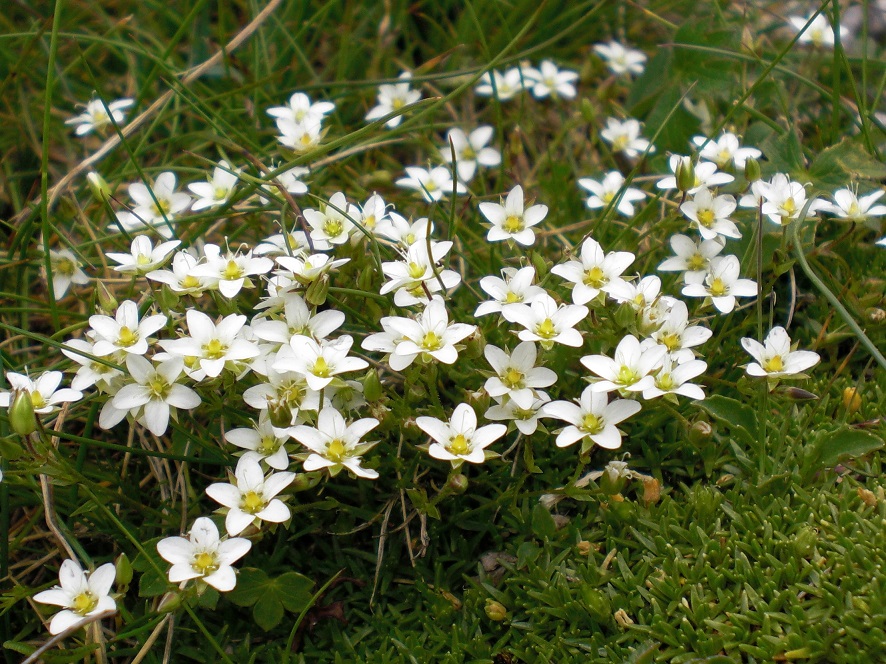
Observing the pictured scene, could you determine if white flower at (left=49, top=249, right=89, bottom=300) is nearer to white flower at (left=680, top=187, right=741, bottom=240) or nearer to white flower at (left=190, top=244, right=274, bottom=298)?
white flower at (left=190, top=244, right=274, bottom=298)

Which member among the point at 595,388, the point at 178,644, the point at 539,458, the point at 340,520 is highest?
the point at 595,388

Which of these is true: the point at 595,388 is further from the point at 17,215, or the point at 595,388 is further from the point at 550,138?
the point at 17,215

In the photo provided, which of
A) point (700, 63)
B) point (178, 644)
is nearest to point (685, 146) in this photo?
point (700, 63)

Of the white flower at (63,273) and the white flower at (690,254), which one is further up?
the white flower at (690,254)

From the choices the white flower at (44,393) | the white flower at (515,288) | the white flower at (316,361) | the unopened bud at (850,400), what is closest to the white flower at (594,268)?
the white flower at (515,288)

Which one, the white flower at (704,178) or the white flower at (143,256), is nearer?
the white flower at (143,256)

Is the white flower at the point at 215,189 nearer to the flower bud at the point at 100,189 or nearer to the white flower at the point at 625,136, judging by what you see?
the flower bud at the point at 100,189
